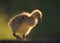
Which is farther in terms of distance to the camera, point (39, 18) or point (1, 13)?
point (1, 13)

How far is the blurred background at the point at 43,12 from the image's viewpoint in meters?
2.40

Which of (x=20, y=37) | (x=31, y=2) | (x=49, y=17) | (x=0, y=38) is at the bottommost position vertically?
(x=20, y=37)

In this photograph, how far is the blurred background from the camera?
7.88ft

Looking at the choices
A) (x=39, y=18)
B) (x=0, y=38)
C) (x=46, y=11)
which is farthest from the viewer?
(x=46, y=11)

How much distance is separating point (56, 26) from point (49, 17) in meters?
0.10

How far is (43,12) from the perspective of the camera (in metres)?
2.45

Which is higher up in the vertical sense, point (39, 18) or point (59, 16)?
point (59, 16)

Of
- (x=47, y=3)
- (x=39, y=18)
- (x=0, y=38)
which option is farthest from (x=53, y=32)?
(x=39, y=18)

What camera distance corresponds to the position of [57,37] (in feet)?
7.80

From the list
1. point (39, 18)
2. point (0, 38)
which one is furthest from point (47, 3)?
point (39, 18)

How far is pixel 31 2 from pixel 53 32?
13.8 inches

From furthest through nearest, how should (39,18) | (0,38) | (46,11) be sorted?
1. (46,11)
2. (0,38)
3. (39,18)

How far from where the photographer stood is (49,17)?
250cm

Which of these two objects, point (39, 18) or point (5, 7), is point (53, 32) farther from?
point (39, 18)
